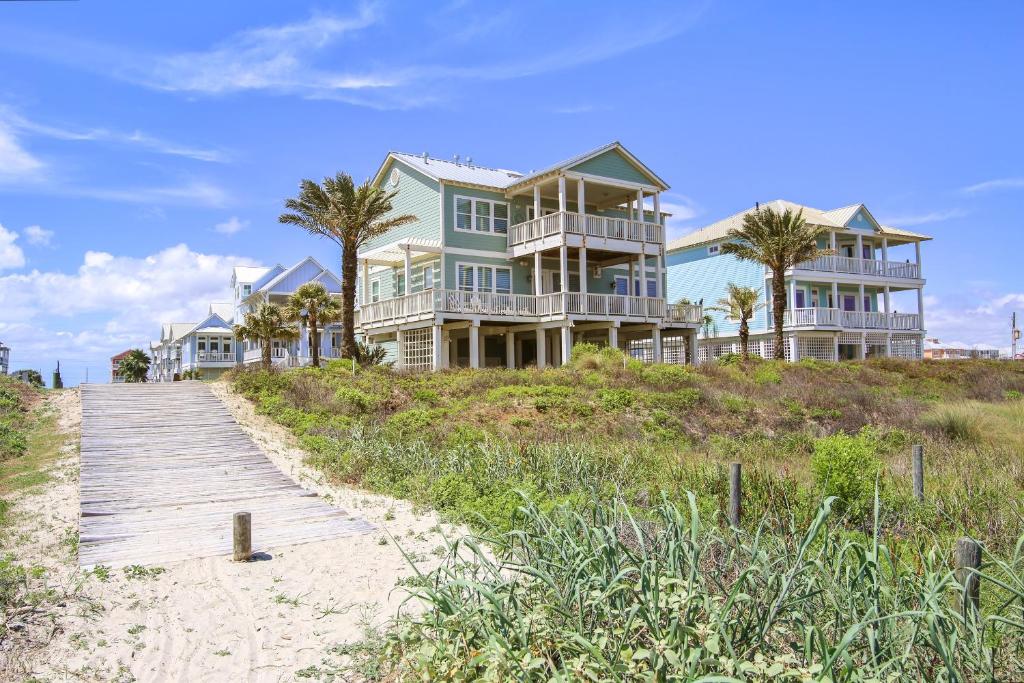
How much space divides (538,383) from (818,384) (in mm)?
10770

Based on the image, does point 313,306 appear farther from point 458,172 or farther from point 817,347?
point 817,347

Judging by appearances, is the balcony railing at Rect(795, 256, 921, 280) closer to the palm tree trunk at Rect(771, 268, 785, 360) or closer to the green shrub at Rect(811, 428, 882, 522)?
the palm tree trunk at Rect(771, 268, 785, 360)

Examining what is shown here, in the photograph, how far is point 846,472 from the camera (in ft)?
29.5

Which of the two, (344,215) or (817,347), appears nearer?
(344,215)

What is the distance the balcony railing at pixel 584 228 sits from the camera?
28250mm

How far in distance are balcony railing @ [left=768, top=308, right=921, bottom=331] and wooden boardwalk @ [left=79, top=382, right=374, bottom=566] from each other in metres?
30.6

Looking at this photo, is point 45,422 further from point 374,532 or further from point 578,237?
point 578,237

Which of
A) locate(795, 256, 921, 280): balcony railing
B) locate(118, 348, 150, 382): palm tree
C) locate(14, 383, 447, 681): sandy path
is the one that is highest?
locate(795, 256, 921, 280): balcony railing

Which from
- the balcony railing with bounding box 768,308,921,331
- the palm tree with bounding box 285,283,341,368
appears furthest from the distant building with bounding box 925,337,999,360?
the palm tree with bounding box 285,283,341,368

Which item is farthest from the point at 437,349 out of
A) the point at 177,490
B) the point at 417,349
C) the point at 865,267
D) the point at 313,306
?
the point at 865,267

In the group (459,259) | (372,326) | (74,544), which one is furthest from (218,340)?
(74,544)

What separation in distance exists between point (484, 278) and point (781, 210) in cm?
2064

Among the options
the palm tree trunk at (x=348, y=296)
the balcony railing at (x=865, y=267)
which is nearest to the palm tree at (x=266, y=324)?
the palm tree trunk at (x=348, y=296)

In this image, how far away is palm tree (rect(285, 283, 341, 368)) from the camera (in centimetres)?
3003
